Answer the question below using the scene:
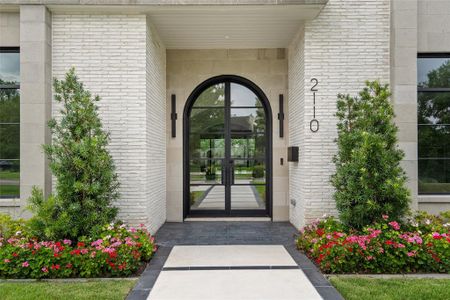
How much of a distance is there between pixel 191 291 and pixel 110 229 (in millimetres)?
1687

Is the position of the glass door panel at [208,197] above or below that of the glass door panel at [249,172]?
below

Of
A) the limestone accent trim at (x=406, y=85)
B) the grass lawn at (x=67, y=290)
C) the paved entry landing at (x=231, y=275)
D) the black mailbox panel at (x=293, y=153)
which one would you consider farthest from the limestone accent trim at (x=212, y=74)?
the grass lawn at (x=67, y=290)

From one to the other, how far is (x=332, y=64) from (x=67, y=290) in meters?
5.47

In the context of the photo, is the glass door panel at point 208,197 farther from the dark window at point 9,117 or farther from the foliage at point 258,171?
the dark window at point 9,117

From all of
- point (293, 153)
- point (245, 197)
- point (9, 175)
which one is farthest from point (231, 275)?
point (9, 175)

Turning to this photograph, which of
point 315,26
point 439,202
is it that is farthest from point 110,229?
point 439,202

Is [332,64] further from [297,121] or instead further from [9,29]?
[9,29]

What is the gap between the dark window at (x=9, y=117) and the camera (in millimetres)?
6637

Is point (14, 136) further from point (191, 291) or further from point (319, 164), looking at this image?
point (319, 164)

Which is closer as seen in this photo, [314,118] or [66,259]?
[66,259]

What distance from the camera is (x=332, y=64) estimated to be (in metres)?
6.35

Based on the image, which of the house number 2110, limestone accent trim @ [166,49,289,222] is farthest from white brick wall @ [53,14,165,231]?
the house number 2110

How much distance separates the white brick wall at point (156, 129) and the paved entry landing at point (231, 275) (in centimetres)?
147

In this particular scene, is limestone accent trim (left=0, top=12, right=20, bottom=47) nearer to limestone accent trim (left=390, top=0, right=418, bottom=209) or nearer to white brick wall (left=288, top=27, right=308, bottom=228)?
white brick wall (left=288, top=27, right=308, bottom=228)
